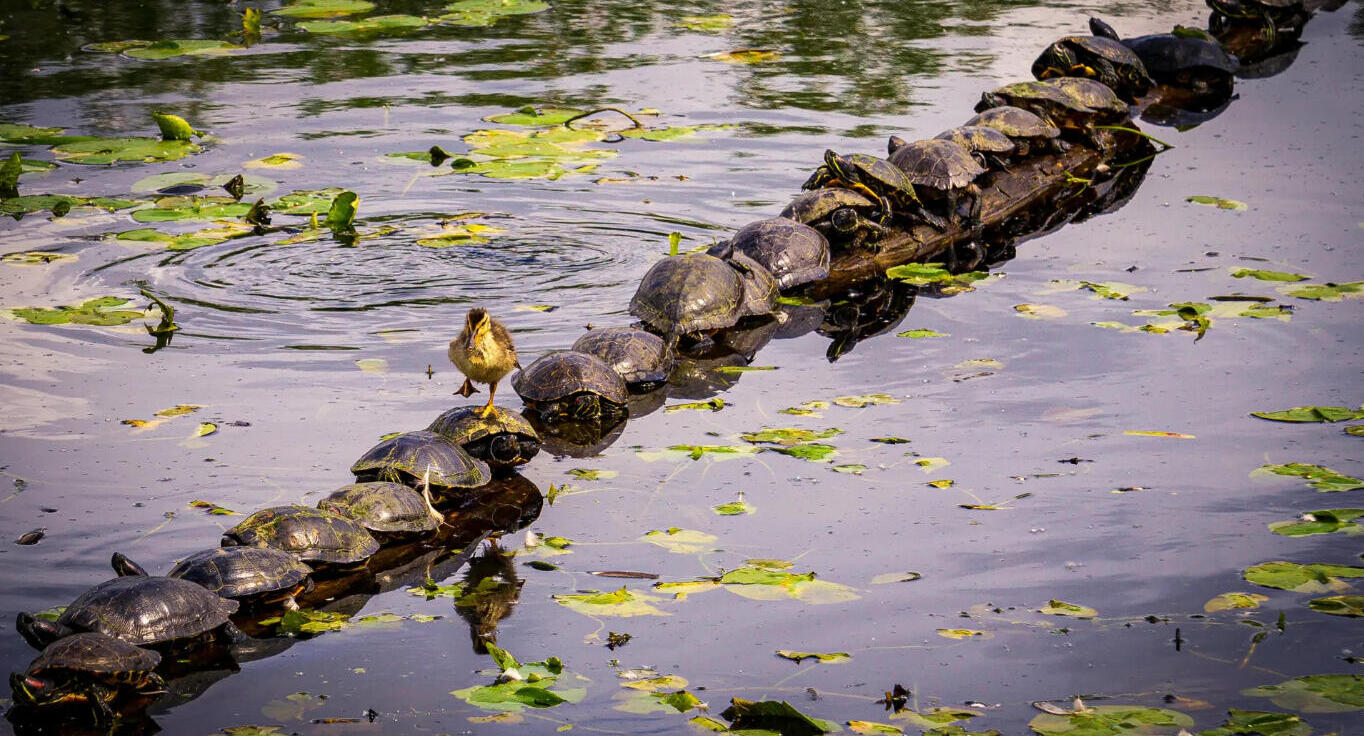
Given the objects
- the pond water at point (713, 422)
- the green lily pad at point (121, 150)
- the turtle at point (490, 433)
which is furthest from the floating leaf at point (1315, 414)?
the green lily pad at point (121, 150)

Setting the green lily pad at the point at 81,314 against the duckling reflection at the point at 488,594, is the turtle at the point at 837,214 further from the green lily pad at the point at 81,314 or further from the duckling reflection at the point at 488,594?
the duckling reflection at the point at 488,594

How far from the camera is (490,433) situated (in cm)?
558

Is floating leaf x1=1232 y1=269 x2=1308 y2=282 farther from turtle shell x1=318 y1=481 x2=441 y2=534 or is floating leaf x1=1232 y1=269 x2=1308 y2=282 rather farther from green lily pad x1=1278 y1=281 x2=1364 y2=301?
turtle shell x1=318 y1=481 x2=441 y2=534

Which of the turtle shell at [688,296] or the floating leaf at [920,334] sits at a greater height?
the turtle shell at [688,296]

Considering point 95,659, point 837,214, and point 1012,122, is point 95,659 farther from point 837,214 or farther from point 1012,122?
point 1012,122

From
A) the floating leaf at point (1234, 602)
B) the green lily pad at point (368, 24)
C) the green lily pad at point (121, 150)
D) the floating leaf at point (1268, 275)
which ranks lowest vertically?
the floating leaf at point (1234, 602)

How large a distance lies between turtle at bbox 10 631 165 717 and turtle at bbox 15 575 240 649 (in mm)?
117

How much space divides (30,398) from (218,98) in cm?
598

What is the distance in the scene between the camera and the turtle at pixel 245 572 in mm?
4398

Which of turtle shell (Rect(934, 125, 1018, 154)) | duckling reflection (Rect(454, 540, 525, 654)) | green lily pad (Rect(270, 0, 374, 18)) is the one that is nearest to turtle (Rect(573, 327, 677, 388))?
duckling reflection (Rect(454, 540, 525, 654))

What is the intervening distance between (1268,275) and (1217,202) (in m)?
1.65

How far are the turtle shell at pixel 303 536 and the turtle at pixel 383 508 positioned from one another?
11 cm

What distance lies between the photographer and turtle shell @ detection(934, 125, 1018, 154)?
9.40m

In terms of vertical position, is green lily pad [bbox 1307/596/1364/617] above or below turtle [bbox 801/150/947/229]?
below
